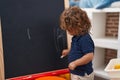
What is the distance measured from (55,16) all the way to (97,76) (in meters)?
0.83

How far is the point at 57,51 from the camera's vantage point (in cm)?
188

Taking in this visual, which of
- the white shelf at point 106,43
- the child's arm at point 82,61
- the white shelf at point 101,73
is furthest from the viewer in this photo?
the white shelf at point 101,73

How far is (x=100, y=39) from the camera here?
2266mm

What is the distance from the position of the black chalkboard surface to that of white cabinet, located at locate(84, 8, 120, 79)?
454 millimetres

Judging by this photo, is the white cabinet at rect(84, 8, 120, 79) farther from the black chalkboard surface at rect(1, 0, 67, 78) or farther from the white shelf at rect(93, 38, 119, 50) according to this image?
the black chalkboard surface at rect(1, 0, 67, 78)

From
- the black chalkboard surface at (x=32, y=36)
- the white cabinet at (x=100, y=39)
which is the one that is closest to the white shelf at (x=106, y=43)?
the white cabinet at (x=100, y=39)

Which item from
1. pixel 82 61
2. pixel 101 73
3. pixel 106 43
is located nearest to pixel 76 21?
pixel 82 61

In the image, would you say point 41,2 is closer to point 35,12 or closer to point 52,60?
point 35,12

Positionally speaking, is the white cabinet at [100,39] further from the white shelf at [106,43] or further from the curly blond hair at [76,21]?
the curly blond hair at [76,21]

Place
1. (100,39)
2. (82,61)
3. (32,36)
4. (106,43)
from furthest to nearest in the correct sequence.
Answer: (100,39)
(106,43)
(32,36)
(82,61)

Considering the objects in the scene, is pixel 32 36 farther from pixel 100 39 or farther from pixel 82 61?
pixel 100 39

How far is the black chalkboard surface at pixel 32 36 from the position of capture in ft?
5.45

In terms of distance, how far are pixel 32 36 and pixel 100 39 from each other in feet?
A: 2.70

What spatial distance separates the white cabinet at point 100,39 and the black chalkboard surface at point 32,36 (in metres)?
0.45
